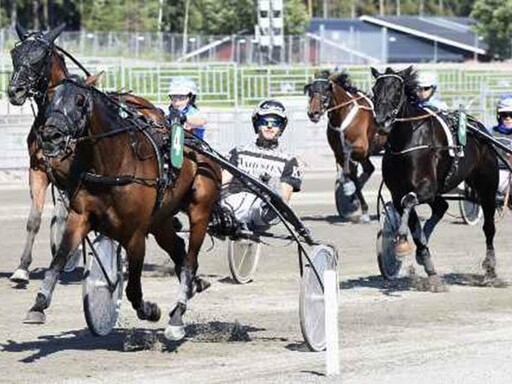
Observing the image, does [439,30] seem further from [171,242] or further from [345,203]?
[171,242]

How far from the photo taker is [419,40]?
8281 cm

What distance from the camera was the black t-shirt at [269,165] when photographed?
1147cm

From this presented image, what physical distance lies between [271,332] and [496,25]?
200 ft

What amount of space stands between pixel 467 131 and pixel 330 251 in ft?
13.1

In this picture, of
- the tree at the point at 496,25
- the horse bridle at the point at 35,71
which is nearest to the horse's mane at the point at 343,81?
the horse bridle at the point at 35,71

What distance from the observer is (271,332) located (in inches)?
431

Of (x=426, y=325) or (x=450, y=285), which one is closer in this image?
(x=426, y=325)

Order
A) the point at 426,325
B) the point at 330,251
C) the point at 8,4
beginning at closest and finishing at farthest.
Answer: the point at 330,251 < the point at 426,325 < the point at 8,4

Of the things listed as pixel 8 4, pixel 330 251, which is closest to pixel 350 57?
pixel 8 4

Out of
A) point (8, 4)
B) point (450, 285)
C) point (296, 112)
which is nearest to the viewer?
point (450, 285)

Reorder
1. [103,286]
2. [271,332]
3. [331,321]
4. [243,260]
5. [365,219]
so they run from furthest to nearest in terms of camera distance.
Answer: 1. [365,219]
2. [243,260]
3. [271,332]
4. [103,286]
5. [331,321]

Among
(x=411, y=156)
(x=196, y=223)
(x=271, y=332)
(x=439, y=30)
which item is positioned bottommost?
(x=271, y=332)

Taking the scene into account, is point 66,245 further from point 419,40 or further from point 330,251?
point 419,40

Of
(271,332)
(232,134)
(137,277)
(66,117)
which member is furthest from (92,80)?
(232,134)
